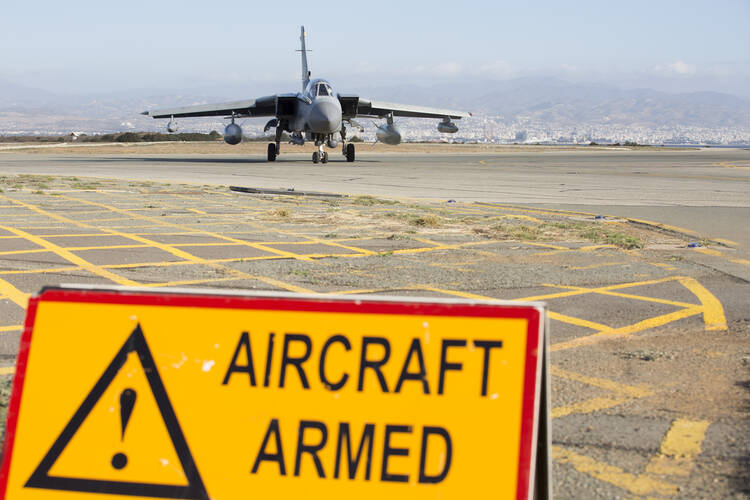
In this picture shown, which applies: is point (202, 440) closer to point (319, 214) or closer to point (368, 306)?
point (368, 306)

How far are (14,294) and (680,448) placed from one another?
6.06 m

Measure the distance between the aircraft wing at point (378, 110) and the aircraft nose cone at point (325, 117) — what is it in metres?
5.78

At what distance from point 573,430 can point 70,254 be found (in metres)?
7.50

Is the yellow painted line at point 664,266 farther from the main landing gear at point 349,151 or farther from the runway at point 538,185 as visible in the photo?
the main landing gear at point 349,151

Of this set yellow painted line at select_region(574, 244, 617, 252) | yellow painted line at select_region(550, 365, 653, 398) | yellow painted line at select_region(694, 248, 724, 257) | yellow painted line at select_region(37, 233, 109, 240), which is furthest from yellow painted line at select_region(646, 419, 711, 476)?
yellow painted line at select_region(37, 233, 109, 240)

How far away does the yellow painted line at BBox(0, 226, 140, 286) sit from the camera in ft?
26.7

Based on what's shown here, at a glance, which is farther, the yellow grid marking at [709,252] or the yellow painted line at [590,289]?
the yellow grid marking at [709,252]

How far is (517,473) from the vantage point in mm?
2625

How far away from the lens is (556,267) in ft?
30.5

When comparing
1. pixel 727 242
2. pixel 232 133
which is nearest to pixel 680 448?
pixel 727 242

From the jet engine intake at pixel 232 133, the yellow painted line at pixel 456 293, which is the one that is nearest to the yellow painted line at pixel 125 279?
the yellow painted line at pixel 456 293

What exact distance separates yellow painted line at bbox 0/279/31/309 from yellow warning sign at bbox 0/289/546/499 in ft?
15.1

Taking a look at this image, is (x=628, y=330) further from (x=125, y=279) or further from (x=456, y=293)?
(x=125, y=279)

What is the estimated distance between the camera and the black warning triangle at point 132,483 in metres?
2.69
